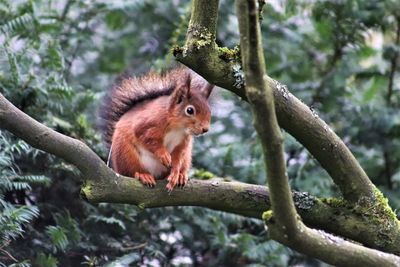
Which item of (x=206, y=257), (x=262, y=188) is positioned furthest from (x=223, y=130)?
(x=262, y=188)

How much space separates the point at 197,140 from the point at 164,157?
3.46 feet

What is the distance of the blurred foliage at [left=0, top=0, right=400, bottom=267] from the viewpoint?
334 cm

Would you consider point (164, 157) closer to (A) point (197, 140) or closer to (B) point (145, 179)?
(B) point (145, 179)

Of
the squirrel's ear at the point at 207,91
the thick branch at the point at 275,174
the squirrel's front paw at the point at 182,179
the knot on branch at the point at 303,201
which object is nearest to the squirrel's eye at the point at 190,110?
the squirrel's ear at the point at 207,91

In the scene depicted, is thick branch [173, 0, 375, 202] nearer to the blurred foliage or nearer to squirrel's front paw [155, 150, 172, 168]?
squirrel's front paw [155, 150, 172, 168]

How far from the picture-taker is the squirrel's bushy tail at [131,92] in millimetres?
3410

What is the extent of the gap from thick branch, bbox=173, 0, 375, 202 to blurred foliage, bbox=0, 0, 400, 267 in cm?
92

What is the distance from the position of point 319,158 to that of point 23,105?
4.84 feet

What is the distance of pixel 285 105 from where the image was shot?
8.30 ft

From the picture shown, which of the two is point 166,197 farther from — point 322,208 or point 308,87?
point 308,87

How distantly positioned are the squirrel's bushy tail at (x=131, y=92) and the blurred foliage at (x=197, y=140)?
0.20 metres

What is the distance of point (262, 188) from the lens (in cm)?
279

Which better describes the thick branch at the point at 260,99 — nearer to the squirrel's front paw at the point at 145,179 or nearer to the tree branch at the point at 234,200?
the tree branch at the point at 234,200

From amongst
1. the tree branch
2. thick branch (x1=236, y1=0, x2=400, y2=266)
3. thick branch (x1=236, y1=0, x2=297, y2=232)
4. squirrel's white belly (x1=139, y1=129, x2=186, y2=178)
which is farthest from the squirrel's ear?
thick branch (x1=236, y1=0, x2=297, y2=232)
